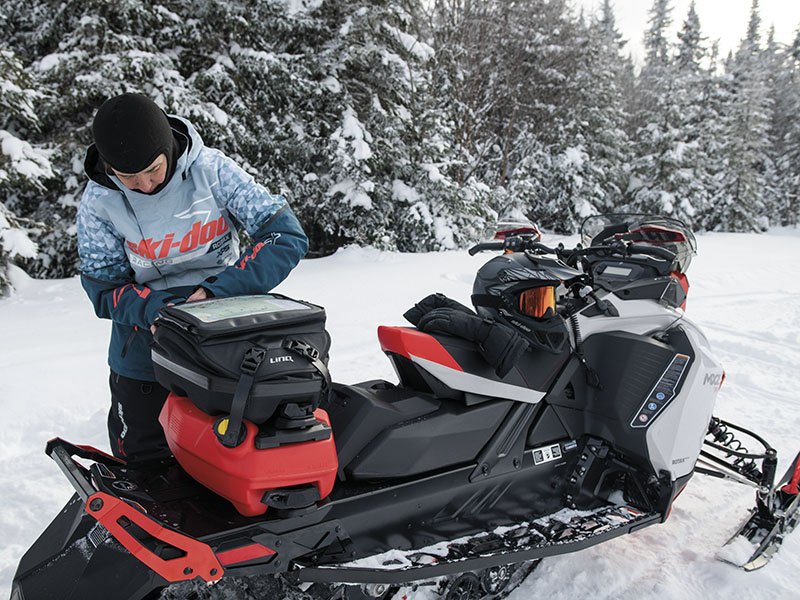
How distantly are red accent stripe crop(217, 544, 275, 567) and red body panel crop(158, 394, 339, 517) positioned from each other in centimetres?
9

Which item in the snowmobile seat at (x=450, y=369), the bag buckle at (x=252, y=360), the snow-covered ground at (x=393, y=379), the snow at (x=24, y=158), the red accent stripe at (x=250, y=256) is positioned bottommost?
the snow-covered ground at (x=393, y=379)

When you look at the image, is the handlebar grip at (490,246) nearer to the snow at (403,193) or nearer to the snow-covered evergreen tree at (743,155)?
the snow at (403,193)

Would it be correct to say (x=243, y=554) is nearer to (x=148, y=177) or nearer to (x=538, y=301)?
(x=148, y=177)

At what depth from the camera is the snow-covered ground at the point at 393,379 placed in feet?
7.20

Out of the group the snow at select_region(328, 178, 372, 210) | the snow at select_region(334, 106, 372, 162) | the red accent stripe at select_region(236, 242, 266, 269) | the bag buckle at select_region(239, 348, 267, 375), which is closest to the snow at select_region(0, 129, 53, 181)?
the snow at select_region(328, 178, 372, 210)

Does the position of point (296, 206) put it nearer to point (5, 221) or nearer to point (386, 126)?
Result: point (386, 126)

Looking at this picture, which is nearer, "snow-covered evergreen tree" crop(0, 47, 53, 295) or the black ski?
the black ski

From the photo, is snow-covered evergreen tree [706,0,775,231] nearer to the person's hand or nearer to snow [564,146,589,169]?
snow [564,146,589,169]

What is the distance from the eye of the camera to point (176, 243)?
1.92m

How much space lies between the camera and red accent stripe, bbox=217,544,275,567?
139 centimetres

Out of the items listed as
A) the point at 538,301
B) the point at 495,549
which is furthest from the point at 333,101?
the point at 495,549

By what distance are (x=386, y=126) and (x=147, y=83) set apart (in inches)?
167

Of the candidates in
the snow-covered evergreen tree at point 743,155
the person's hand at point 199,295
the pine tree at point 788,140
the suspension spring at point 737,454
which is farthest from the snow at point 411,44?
the pine tree at point 788,140

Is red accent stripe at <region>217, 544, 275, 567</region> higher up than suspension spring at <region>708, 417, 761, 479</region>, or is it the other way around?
red accent stripe at <region>217, 544, 275, 567</region>
